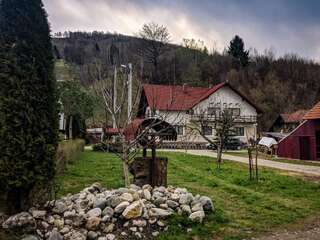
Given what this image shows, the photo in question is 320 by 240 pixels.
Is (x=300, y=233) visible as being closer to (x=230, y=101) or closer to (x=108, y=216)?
(x=108, y=216)

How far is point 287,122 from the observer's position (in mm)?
53281

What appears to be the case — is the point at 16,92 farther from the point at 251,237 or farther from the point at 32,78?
the point at 251,237

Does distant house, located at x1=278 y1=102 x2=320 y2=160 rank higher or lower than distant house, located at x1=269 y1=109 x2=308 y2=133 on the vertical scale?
lower

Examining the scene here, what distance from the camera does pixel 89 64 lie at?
11062 mm

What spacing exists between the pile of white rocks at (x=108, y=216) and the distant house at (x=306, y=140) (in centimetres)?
1933

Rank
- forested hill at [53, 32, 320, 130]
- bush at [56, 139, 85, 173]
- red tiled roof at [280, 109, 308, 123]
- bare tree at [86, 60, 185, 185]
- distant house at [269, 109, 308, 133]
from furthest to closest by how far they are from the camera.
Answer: forested hill at [53, 32, 320, 130], distant house at [269, 109, 308, 133], red tiled roof at [280, 109, 308, 123], bush at [56, 139, 85, 173], bare tree at [86, 60, 185, 185]

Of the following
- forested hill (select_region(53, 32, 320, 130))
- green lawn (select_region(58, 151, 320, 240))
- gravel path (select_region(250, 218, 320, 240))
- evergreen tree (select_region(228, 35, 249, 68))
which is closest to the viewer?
gravel path (select_region(250, 218, 320, 240))

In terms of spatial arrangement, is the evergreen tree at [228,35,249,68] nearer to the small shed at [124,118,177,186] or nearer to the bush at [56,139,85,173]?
the bush at [56,139,85,173]

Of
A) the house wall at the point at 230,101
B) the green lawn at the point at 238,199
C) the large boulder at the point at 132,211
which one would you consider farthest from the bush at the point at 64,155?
the house wall at the point at 230,101

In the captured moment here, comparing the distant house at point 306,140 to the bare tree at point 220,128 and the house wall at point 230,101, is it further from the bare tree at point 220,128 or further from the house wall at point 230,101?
the house wall at point 230,101

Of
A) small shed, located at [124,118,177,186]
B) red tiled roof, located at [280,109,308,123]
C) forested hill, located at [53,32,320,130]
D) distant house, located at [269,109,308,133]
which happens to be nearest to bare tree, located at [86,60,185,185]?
small shed, located at [124,118,177,186]

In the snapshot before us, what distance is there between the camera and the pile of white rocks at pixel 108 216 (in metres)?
5.96

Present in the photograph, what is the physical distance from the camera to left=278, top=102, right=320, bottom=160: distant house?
24281 mm

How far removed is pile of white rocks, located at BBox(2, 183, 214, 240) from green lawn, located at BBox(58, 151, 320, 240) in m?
0.33
